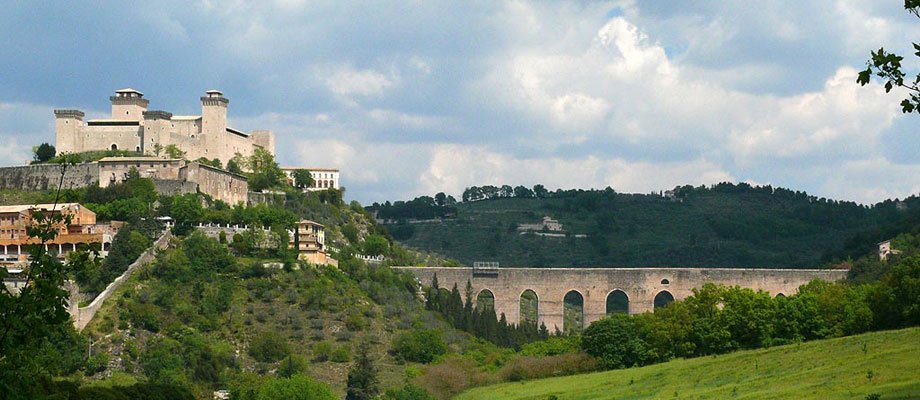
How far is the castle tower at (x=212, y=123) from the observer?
114m

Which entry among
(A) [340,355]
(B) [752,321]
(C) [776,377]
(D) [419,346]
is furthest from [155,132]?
(C) [776,377]

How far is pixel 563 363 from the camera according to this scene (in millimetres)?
79438

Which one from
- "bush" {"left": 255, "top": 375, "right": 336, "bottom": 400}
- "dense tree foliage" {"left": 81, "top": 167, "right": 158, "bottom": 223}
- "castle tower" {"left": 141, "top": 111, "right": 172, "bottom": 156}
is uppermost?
"castle tower" {"left": 141, "top": 111, "right": 172, "bottom": 156}

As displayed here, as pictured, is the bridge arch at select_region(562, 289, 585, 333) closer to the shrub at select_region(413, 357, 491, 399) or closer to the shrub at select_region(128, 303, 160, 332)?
the shrub at select_region(413, 357, 491, 399)

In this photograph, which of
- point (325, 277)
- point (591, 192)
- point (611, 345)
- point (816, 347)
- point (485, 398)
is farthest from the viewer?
point (591, 192)

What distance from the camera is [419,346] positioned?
90.2m

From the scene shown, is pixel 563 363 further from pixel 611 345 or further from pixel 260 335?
pixel 260 335

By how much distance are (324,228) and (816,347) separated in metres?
53.7

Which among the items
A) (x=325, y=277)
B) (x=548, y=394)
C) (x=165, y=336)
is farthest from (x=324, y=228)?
(x=548, y=394)

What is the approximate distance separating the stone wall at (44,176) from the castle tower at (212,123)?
27.7 ft

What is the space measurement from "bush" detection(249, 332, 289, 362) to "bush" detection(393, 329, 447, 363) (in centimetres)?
689

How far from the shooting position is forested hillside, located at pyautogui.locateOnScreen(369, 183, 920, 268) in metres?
163

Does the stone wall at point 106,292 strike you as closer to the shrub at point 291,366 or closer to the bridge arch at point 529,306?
the shrub at point 291,366

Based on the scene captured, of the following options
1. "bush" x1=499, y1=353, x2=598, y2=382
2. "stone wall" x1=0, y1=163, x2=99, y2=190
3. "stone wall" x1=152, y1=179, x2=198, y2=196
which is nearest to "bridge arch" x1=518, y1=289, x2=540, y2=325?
"stone wall" x1=152, y1=179, x2=198, y2=196
